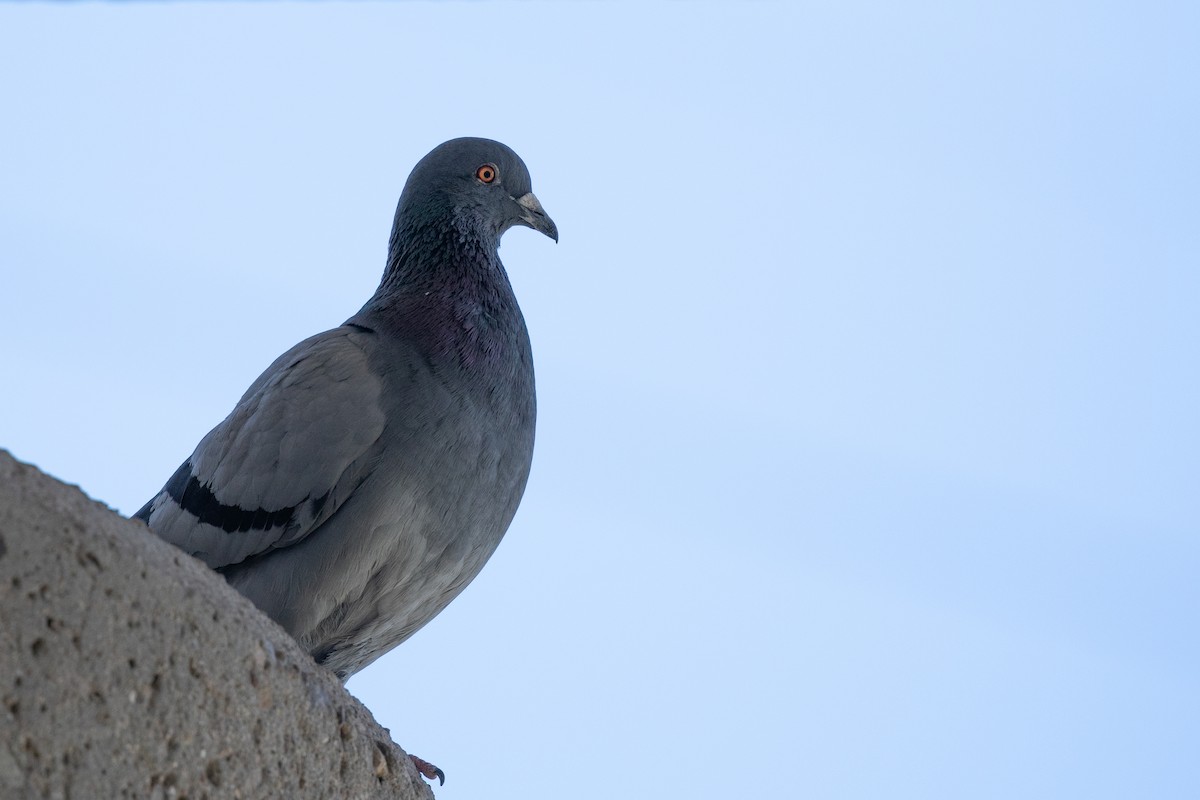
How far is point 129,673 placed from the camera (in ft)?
8.76

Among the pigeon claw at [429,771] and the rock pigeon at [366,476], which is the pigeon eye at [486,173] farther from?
the pigeon claw at [429,771]

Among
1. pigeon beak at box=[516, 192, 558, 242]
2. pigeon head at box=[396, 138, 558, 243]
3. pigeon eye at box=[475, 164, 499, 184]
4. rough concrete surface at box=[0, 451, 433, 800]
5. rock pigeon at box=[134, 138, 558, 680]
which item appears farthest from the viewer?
pigeon beak at box=[516, 192, 558, 242]

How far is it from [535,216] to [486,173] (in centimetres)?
30

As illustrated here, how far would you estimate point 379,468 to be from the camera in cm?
439

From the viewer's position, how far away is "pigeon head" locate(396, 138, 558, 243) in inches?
221

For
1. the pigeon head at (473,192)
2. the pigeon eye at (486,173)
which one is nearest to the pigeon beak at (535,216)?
the pigeon head at (473,192)

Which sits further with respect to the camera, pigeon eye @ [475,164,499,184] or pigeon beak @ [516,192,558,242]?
pigeon beak @ [516,192,558,242]

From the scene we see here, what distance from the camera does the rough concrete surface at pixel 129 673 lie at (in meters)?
2.47

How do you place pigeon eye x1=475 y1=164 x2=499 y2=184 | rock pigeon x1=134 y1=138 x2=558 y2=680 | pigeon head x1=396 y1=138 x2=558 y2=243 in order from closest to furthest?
rock pigeon x1=134 y1=138 x2=558 y2=680 → pigeon head x1=396 y1=138 x2=558 y2=243 → pigeon eye x1=475 y1=164 x2=499 y2=184

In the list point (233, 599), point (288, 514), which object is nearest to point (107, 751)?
point (233, 599)

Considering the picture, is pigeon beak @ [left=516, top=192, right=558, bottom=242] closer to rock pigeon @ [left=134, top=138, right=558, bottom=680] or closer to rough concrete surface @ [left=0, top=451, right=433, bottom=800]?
rock pigeon @ [left=134, top=138, right=558, bottom=680]

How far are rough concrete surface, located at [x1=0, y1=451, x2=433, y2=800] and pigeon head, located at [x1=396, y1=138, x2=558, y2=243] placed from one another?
272 centimetres

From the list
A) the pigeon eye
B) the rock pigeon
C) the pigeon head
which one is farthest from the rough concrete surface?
the pigeon eye

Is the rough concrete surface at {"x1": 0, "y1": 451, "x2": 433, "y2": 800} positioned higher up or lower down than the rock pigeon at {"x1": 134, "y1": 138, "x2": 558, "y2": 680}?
lower down
